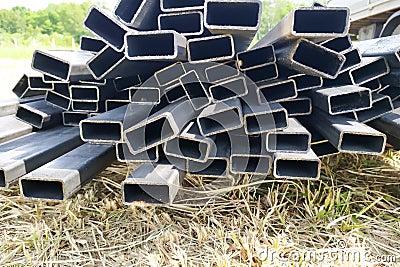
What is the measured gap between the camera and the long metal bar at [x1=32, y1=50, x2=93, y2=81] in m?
1.17

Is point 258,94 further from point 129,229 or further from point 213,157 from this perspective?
point 129,229

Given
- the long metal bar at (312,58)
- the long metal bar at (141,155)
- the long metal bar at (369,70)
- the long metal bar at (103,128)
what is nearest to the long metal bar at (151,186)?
the long metal bar at (141,155)

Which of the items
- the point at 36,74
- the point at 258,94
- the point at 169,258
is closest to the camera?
the point at 169,258

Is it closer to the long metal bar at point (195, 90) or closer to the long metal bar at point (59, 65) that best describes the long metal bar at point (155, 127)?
the long metal bar at point (195, 90)

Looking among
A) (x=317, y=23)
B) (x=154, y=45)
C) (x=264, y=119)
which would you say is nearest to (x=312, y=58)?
(x=317, y=23)

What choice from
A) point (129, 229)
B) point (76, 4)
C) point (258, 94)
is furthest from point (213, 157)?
point (76, 4)

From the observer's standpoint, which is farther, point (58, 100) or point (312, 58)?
point (58, 100)

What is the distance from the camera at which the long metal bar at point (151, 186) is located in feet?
3.07

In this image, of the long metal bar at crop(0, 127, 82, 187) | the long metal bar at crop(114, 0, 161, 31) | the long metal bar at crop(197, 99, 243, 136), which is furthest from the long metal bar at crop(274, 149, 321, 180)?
the long metal bar at crop(0, 127, 82, 187)

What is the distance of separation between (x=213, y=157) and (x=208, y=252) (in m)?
0.29

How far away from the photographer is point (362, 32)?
464 cm

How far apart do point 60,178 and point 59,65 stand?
1.58ft

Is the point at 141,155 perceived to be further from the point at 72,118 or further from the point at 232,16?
the point at 72,118

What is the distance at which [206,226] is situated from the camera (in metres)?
1.13
